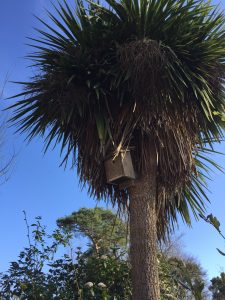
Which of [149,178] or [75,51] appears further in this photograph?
[75,51]

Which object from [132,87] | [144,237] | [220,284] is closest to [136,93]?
[132,87]

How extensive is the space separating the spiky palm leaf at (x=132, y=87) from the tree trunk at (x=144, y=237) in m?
0.21

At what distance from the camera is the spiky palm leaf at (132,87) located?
4.82 metres

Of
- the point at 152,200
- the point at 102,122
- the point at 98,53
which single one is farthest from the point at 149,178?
the point at 98,53

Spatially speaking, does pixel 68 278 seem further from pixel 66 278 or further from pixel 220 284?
pixel 220 284

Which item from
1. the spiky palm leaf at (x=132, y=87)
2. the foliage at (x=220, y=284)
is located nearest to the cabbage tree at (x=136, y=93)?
the spiky palm leaf at (x=132, y=87)

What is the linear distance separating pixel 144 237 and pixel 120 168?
2.48 ft

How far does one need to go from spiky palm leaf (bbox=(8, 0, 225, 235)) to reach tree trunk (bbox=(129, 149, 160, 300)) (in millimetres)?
214

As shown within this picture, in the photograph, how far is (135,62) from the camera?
15.3ft

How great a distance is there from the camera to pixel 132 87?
482 centimetres

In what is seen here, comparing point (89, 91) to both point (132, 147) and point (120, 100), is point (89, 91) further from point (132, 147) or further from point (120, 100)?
point (132, 147)

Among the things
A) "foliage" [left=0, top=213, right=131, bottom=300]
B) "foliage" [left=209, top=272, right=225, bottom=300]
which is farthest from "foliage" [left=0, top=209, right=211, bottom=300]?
"foliage" [left=209, top=272, right=225, bottom=300]

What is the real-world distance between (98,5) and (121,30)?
47 cm

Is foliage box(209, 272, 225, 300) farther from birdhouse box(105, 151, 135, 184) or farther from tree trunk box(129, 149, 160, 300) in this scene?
birdhouse box(105, 151, 135, 184)
